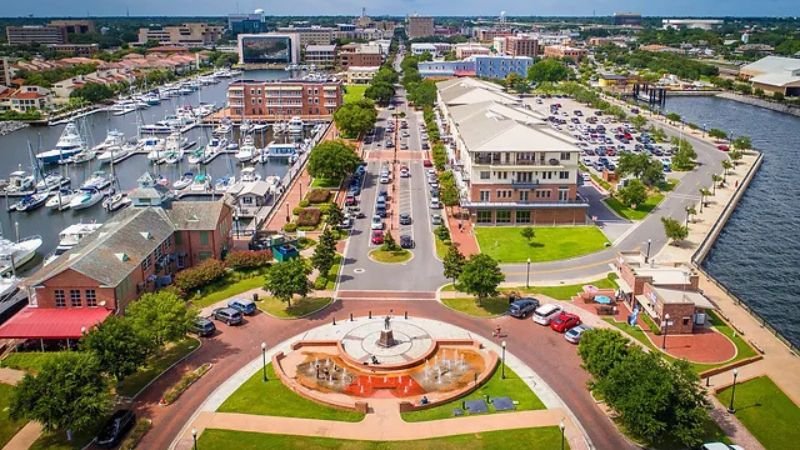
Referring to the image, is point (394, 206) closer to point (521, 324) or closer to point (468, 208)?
point (468, 208)

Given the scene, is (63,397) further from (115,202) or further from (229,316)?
(115,202)

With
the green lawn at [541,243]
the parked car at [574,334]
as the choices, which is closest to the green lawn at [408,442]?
the parked car at [574,334]

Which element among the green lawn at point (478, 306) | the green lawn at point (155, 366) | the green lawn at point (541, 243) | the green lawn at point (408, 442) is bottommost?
the green lawn at point (408, 442)

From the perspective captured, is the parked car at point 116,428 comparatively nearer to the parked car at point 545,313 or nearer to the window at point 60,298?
the window at point 60,298

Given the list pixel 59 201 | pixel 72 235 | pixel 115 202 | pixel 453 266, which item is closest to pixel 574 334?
pixel 453 266

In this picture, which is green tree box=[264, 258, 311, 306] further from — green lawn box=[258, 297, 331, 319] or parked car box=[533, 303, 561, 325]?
parked car box=[533, 303, 561, 325]

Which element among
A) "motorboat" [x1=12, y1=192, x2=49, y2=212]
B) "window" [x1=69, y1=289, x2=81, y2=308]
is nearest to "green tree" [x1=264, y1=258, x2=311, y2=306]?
"window" [x1=69, y1=289, x2=81, y2=308]

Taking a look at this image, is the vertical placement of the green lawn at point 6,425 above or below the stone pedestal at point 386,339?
below
